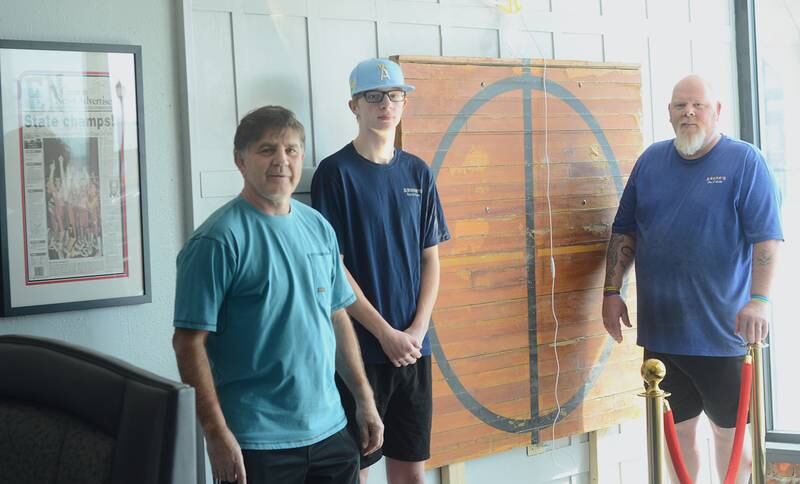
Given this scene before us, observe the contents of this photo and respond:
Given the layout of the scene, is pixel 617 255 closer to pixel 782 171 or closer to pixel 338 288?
pixel 782 171

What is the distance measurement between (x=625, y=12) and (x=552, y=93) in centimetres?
67

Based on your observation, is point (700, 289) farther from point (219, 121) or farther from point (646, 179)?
point (219, 121)

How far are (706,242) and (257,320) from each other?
2.07 meters

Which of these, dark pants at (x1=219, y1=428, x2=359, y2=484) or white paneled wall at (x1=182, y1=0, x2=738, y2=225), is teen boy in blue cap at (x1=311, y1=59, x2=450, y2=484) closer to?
white paneled wall at (x1=182, y1=0, x2=738, y2=225)

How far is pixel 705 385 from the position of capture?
362cm

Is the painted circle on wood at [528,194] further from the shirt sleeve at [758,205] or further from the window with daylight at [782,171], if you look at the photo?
the window with daylight at [782,171]

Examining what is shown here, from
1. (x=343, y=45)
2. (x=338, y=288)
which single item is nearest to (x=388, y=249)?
(x=338, y=288)

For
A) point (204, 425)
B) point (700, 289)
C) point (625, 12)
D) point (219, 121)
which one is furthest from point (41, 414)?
point (625, 12)

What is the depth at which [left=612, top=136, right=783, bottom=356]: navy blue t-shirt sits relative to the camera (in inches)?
141

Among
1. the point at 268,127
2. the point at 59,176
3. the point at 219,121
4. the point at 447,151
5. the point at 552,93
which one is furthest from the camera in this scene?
the point at 552,93

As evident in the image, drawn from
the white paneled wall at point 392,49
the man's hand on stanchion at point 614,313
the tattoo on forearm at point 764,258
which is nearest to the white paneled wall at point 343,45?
the white paneled wall at point 392,49

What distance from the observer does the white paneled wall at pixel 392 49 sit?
3131mm

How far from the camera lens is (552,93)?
3.97 meters

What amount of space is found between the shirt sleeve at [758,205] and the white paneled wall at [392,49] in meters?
0.82
